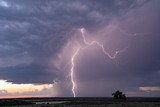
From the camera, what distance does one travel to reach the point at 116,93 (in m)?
132
